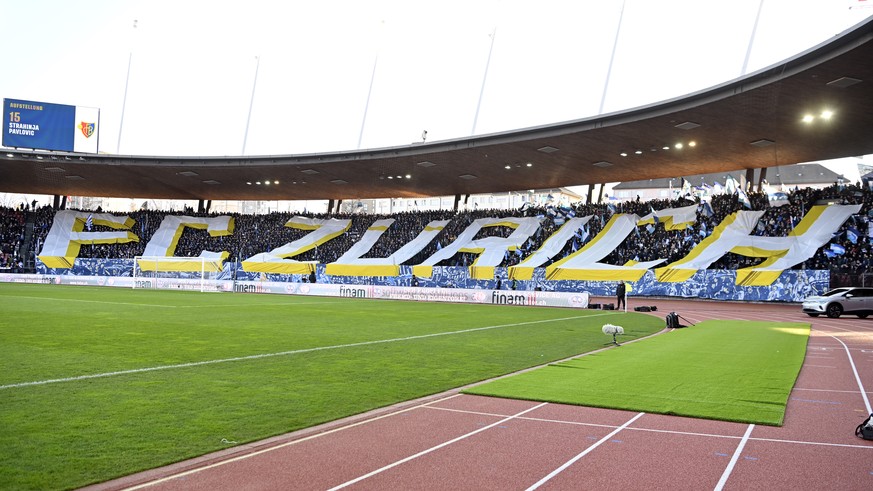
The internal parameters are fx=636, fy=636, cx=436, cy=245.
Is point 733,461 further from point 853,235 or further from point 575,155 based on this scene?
point 575,155

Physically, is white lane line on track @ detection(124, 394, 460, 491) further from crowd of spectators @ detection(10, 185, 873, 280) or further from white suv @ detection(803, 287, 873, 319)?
crowd of spectators @ detection(10, 185, 873, 280)

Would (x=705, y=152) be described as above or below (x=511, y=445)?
above

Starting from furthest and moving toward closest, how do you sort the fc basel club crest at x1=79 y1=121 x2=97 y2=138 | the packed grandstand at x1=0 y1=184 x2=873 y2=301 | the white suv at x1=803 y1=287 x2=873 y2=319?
the fc basel club crest at x1=79 y1=121 x2=97 y2=138 → the packed grandstand at x1=0 y1=184 x2=873 y2=301 → the white suv at x1=803 y1=287 x2=873 y2=319

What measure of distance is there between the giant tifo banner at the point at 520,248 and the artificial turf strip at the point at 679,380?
76.6ft

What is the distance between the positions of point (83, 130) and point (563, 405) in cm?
5286

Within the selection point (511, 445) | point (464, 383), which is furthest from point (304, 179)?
point (511, 445)

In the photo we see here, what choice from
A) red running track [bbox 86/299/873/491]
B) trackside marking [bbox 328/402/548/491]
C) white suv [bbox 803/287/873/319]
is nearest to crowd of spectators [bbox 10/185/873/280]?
white suv [bbox 803/287/873/319]

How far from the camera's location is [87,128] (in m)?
50.8

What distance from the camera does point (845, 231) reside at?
3531 cm

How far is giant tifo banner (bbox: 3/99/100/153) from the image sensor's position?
48781 mm

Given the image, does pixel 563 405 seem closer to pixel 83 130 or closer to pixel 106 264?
pixel 83 130

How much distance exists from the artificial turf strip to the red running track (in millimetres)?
387

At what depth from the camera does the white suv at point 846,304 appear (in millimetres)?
28828

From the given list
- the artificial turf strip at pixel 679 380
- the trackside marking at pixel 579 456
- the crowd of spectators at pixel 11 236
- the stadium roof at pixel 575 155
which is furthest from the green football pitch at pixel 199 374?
the crowd of spectators at pixel 11 236
